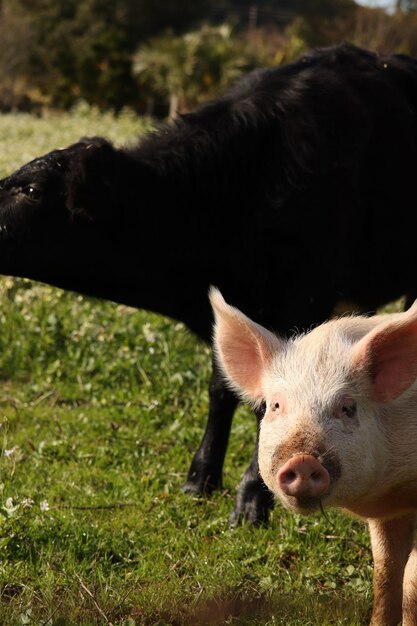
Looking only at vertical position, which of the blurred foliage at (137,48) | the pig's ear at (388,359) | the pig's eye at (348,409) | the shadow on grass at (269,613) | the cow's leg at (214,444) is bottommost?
the blurred foliage at (137,48)

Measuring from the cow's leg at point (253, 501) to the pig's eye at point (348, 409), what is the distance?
163cm

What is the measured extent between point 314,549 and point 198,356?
305 centimetres

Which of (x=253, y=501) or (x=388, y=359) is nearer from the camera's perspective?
(x=388, y=359)

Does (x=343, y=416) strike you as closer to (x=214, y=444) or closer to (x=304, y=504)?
(x=304, y=504)

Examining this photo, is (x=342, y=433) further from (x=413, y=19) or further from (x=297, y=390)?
(x=413, y=19)

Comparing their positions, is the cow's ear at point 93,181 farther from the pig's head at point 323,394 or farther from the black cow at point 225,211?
the pig's head at point 323,394

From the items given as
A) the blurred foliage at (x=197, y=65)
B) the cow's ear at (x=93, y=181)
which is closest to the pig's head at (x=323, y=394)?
the cow's ear at (x=93, y=181)

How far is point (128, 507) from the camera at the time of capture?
5.49 meters

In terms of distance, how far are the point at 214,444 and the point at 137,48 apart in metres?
37.1

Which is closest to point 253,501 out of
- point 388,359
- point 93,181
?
point 388,359

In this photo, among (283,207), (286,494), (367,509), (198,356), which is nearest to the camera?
(286,494)

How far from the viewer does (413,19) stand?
45.7 m

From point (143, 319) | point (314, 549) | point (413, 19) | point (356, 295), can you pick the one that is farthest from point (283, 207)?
point (413, 19)

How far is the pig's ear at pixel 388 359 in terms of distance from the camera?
379 centimetres
